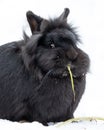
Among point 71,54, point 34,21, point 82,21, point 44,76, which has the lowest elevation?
point 82,21

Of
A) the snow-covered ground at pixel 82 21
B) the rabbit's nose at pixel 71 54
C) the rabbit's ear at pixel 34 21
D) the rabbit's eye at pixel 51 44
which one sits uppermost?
the rabbit's ear at pixel 34 21

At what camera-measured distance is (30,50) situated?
6.54m

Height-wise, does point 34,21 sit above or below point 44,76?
above

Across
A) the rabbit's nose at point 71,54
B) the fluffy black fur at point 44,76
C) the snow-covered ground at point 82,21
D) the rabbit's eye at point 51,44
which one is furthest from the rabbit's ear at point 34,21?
the snow-covered ground at point 82,21

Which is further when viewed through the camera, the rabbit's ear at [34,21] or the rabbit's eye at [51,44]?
the rabbit's ear at [34,21]

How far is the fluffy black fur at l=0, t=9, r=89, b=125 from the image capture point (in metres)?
6.41

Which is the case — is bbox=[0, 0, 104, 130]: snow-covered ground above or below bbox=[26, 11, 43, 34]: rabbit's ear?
below

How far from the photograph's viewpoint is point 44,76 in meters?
6.48

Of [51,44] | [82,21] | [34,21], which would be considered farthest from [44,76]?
[82,21]

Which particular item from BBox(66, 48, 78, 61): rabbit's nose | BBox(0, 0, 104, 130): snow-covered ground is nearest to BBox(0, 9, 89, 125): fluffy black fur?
BBox(66, 48, 78, 61): rabbit's nose

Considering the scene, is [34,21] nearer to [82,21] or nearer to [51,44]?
[51,44]

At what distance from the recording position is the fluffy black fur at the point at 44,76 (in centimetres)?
641

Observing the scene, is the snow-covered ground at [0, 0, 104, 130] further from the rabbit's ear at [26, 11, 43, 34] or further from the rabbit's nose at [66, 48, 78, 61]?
the rabbit's nose at [66, 48, 78, 61]

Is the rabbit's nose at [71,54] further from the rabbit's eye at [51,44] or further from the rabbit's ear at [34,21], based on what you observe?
the rabbit's ear at [34,21]
